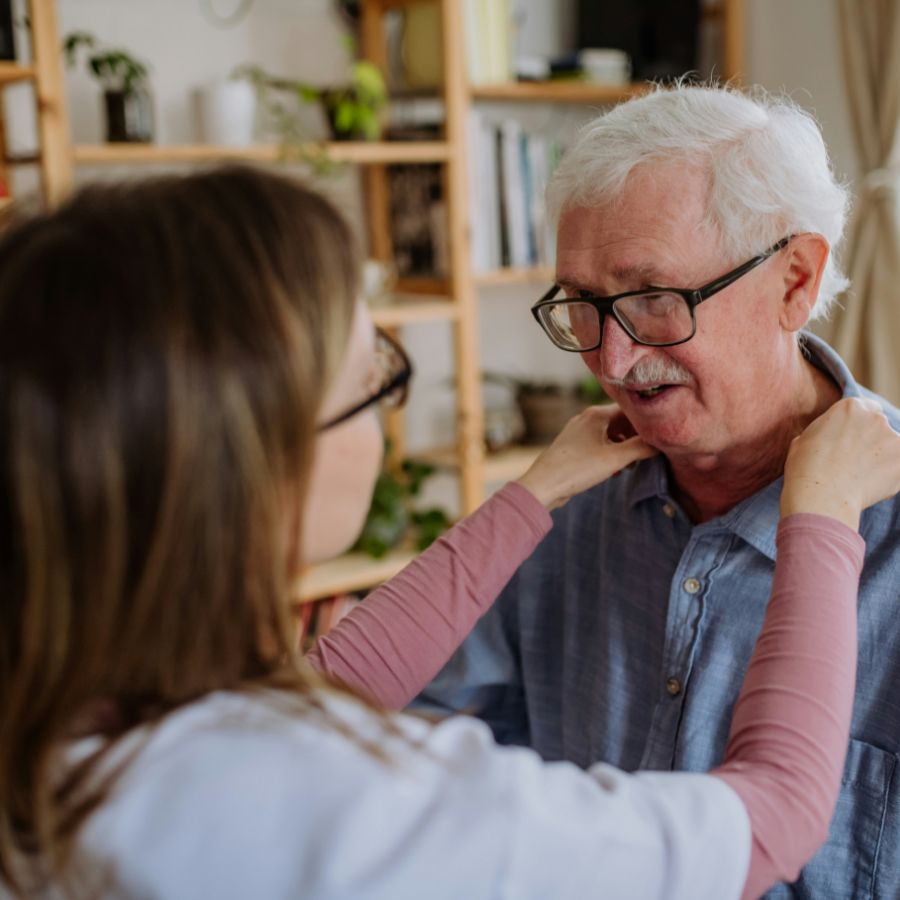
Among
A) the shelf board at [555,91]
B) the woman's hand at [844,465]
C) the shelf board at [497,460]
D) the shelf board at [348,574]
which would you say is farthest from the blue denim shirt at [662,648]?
the shelf board at [555,91]

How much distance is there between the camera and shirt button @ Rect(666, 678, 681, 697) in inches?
50.1

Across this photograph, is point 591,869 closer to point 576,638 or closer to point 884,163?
point 576,638

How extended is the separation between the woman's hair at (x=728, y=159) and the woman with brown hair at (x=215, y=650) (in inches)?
20.3

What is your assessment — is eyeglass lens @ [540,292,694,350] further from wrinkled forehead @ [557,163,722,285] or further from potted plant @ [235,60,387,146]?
potted plant @ [235,60,387,146]

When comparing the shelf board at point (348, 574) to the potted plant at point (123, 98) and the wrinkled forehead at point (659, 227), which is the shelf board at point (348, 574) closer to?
the potted plant at point (123, 98)

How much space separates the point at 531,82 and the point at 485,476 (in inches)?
42.1

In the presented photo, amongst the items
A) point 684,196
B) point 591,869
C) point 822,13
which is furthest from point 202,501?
point 822,13

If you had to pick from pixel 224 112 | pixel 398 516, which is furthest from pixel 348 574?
pixel 224 112

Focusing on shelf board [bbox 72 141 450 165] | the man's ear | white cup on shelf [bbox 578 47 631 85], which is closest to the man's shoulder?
the man's ear

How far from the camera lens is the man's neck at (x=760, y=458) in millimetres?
1292

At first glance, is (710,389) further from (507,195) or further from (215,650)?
(507,195)

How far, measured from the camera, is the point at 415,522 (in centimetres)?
294

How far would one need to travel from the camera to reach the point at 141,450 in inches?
27.7

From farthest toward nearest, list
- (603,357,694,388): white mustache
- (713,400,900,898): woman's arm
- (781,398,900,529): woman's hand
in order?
(603,357,694,388): white mustache, (781,398,900,529): woman's hand, (713,400,900,898): woman's arm
